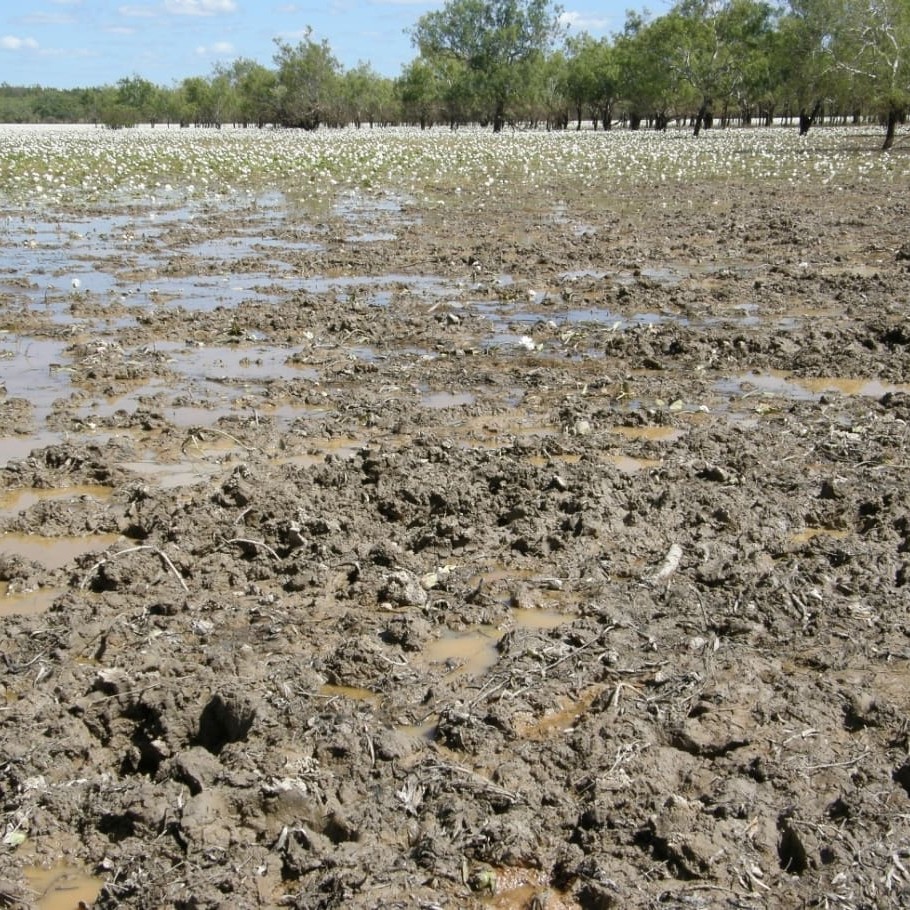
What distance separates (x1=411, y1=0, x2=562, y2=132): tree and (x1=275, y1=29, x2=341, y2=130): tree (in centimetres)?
1439

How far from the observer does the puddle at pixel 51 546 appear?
5.25 m

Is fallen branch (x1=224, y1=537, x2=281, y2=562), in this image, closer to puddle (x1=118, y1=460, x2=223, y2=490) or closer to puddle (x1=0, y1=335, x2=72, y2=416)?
puddle (x1=118, y1=460, x2=223, y2=490)

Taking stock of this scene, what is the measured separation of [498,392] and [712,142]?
146ft

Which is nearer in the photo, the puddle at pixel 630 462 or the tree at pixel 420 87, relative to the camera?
the puddle at pixel 630 462

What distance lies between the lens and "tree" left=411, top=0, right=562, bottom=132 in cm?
7556

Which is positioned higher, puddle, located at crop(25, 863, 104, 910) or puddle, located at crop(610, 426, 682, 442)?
puddle, located at crop(610, 426, 682, 442)

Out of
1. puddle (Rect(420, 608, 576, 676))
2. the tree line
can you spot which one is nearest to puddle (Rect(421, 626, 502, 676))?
puddle (Rect(420, 608, 576, 676))

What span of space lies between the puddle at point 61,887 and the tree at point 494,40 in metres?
77.5

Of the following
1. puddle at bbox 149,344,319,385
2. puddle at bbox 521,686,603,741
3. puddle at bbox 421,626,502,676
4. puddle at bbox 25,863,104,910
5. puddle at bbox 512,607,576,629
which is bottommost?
A: puddle at bbox 25,863,104,910

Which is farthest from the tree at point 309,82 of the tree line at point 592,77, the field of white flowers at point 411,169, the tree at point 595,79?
the field of white flowers at point 411,169

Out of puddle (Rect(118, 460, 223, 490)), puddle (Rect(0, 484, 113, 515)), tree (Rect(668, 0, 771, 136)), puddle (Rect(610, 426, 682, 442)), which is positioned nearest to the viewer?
puddle (Rect(0, 484, 113, 515))

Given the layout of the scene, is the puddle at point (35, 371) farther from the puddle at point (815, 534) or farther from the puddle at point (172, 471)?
the puddle at point (815, 534)

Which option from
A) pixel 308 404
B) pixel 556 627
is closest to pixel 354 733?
pixel 556 627

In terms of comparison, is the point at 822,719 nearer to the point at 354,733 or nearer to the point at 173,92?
the point at 354,733
